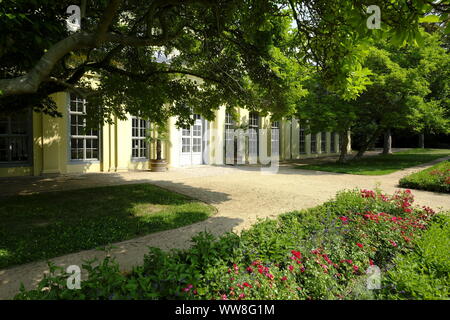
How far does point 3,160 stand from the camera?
1140cm

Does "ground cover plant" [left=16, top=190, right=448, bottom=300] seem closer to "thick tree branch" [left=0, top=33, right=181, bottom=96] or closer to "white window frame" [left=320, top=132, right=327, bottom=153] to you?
"thick tree branch" [left=0, top=33, right=181, bottom=96]

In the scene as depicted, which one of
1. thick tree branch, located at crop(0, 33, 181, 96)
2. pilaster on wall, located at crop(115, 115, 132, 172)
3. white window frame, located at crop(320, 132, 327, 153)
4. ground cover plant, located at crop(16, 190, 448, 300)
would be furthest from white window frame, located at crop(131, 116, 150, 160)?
white window frame, located at crop(320, 132, 327, 153)

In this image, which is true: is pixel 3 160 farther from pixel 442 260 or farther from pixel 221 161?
pixel 442 260

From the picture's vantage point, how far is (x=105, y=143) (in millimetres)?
→ 13742

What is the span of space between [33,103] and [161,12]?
422 centimetres

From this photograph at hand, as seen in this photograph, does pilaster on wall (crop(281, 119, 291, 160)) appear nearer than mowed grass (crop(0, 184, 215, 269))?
No

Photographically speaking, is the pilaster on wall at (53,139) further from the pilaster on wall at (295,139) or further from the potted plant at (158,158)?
the pilaster on wall at (295,139)

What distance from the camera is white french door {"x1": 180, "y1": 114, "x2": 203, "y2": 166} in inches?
669

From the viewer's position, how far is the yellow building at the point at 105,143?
1175 centimetres

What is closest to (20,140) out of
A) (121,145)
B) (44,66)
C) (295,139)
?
(121,145)

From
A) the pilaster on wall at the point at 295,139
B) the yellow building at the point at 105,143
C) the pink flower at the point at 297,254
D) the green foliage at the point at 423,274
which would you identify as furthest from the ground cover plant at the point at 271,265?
the pilaster on wall at the point at 295,139

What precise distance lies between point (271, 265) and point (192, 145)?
1502cm

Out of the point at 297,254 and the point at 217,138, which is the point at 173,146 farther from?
the point at 297,254

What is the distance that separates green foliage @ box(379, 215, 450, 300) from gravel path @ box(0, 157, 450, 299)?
240cm
